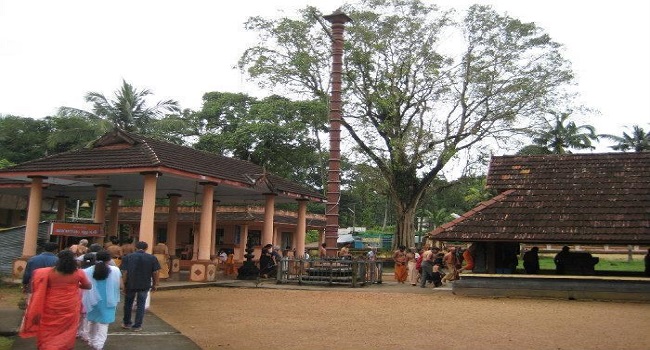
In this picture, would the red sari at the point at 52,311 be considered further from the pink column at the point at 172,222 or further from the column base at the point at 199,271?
the pink column at the point at 172,222

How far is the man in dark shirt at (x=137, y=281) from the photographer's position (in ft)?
30.1

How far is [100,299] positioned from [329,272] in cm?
1180

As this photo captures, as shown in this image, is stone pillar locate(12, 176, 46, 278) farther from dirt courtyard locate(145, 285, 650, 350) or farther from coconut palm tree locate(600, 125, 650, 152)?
coconut palm tree locate(600, 125, 650, 152)

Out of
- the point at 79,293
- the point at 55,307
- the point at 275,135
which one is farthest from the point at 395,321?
the point at 275,135

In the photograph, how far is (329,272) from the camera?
62.4 feet

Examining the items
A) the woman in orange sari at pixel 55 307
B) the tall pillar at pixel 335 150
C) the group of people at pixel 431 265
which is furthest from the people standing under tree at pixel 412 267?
the woman in orange sari at pixel 55 307

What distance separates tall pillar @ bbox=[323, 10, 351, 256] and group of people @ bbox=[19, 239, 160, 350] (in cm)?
1065

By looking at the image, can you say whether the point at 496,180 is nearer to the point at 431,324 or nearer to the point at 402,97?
the point at 431,324

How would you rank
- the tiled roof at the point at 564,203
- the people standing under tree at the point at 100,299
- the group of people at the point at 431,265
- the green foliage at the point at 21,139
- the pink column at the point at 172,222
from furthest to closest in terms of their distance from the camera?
1. the green foliage at the point at 21,139
2. the pink column at the point at 172,222
3. the group of people at the point at 431,265
4. the tiled roof at the point at 564,203
5. the people standing under tree at the point at 100,299

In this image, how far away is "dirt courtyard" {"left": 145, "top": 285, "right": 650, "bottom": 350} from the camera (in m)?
8.80

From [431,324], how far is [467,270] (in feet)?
23.2

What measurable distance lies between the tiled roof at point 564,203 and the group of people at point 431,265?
4.35 feet

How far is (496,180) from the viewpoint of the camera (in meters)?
18.2

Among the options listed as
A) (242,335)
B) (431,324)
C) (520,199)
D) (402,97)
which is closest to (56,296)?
(242,335)
